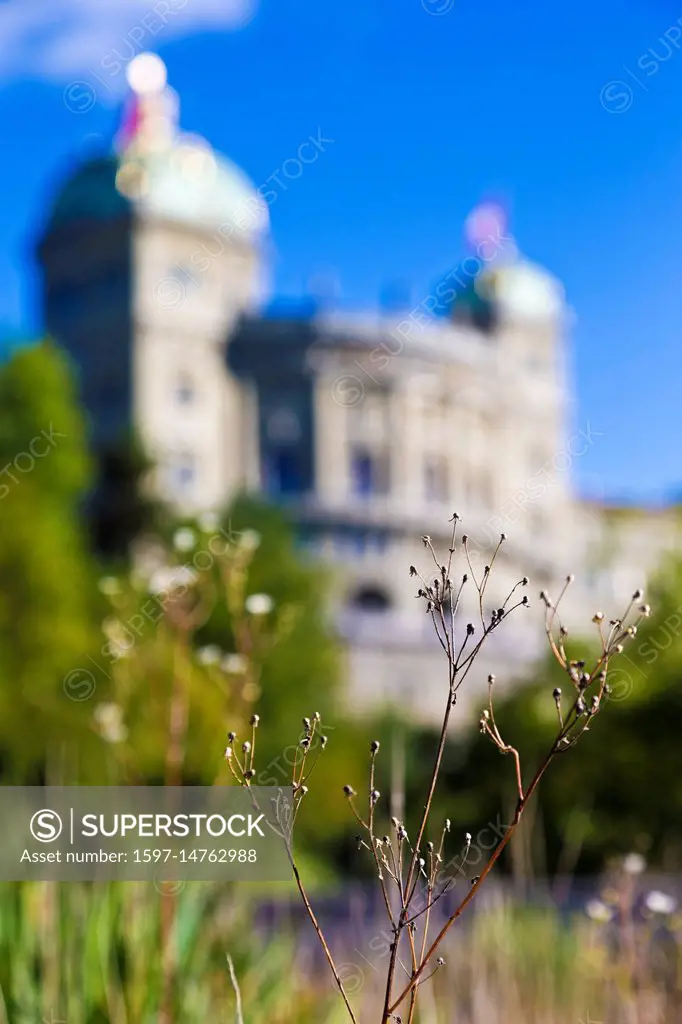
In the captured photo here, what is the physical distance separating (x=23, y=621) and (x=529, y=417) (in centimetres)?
2767

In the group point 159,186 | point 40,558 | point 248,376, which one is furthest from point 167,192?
point 40,558

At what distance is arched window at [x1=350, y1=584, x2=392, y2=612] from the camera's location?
34125 mm

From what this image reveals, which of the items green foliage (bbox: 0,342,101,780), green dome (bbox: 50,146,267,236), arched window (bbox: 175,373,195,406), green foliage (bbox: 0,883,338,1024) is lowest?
green foliage (bbox: 0,883,338,1024)

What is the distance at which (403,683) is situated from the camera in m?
25.9

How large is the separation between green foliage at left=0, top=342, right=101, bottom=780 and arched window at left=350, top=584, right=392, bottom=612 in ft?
41.0

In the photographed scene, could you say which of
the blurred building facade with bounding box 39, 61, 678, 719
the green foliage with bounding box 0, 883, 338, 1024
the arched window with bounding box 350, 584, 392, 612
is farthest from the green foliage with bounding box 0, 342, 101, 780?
the arched window with bounding box 350, 584, 392, 612

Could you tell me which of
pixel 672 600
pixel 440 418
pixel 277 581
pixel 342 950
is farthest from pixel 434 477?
pixel 342 950

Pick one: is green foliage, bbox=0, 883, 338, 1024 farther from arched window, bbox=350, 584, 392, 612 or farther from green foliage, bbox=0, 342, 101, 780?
arched window, bbox=350, 584, 392, 612

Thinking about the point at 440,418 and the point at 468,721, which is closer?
the point at 468,721

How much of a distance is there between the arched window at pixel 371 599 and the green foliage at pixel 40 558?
41.0 feet

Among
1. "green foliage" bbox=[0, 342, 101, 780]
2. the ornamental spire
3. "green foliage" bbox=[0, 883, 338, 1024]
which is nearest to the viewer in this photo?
"green foliage" bbox=[0, 883, 338, 1024]

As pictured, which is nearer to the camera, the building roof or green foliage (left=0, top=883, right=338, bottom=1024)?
green foliage (left=0, top=883, right=338, bottom=1024)

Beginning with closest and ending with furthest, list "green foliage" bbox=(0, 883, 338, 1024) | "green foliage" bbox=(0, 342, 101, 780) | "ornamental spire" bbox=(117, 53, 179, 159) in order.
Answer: "green foliage" bbox=(0, 883, 338, 1024) → "green foliage" bbox=(0, 342, 101, 780) → "ornamental spire" bbox=(117, 53, 179, 159)

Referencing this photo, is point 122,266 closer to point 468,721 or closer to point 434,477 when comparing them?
point 434,477
